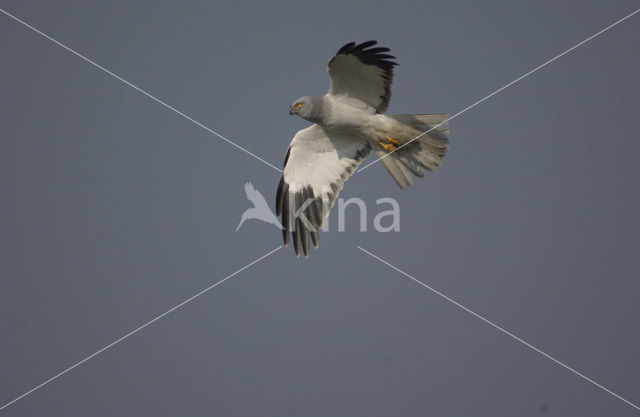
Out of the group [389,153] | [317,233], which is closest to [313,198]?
[317,233]

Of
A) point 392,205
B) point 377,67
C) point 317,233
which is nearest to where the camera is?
point 377,67

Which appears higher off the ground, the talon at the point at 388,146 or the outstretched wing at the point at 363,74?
the outstretched wing at the point at 363,74

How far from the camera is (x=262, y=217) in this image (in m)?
9.74

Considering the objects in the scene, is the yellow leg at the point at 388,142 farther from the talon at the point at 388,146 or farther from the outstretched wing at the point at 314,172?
the outstretched wing at the point at 314,172

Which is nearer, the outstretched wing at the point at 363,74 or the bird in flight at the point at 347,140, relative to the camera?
the outstretched wing at the point at 363,74

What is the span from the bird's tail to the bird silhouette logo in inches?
71.1

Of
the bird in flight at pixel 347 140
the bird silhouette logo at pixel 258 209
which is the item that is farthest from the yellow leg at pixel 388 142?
the bird silhouette logo at pixel 258 209

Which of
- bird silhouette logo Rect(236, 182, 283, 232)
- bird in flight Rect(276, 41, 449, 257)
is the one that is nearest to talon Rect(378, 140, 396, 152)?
bird in flight Rect(276, 41, 449, 257)

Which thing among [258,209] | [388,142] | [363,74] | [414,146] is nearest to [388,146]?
[388,142]

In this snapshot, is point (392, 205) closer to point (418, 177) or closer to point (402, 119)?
point (418, 177)

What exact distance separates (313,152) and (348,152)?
50 centimetres

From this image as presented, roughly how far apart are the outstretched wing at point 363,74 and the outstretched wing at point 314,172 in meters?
0.80

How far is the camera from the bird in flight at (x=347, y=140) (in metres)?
8.67

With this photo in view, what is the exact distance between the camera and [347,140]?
380 inches
